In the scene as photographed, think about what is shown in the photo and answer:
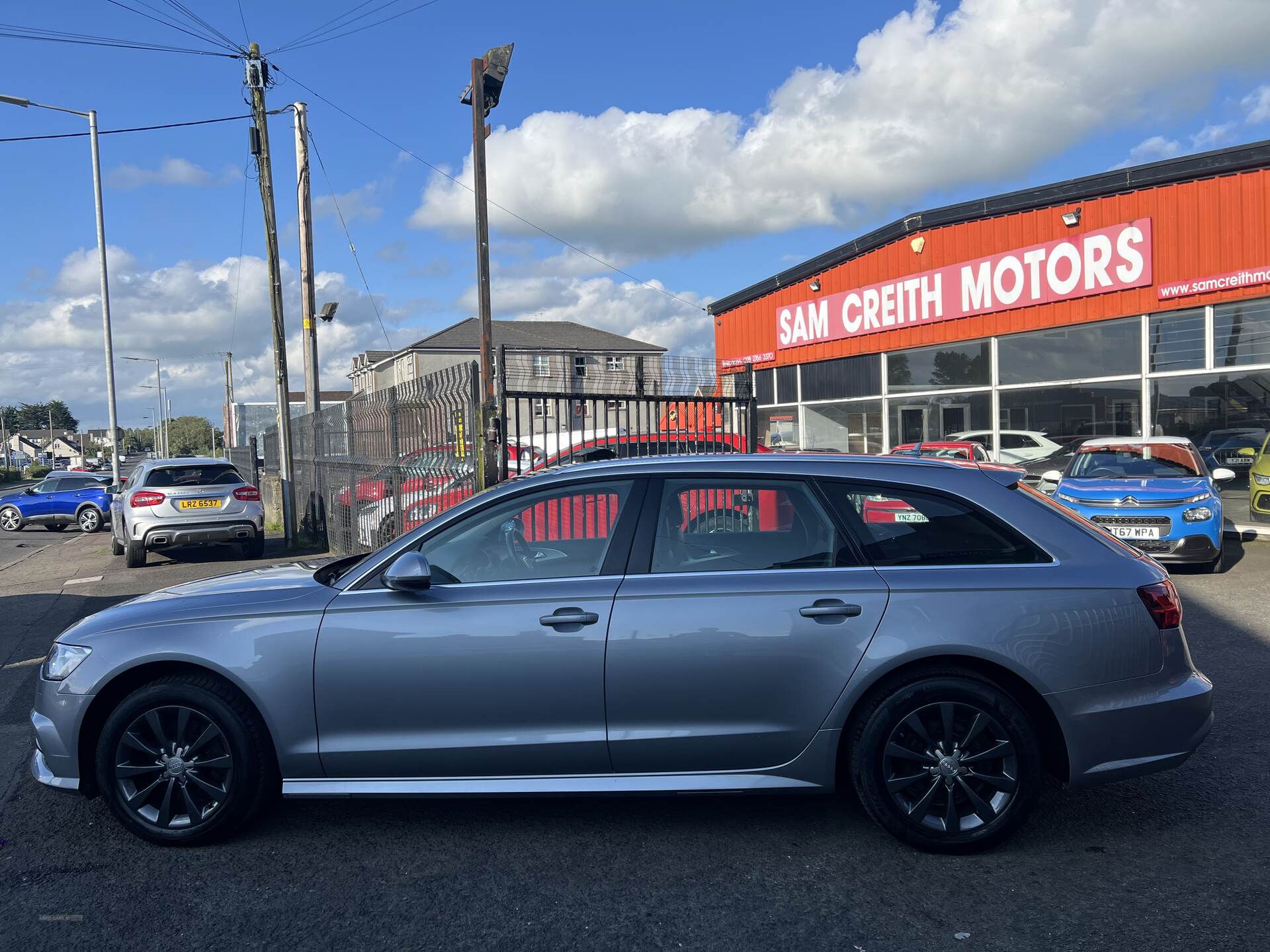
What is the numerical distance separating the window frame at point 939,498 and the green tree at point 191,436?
133934 millimetres

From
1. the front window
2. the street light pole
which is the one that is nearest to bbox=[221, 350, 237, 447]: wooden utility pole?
the street light pole

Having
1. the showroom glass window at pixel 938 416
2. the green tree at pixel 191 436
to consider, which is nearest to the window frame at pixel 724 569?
the showroom glass window at pixel 938 416

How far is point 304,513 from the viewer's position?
698 inches

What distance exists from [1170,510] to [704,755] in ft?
30.2

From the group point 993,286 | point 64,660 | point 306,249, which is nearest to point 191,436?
point 306,249

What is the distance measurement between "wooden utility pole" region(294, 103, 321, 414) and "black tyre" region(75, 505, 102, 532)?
8.70 meters

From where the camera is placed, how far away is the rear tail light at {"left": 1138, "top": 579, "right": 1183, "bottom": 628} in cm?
378

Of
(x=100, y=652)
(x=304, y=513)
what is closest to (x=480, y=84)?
(x=304, y=513)

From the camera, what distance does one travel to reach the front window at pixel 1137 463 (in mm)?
11727

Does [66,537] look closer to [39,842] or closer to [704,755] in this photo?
[39,842]

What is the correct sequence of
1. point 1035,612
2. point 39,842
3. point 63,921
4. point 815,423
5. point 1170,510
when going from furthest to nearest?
1. point 815,423
2. point 1170,510
3. point 39,842
4. point 1035,612
5. point 63,921

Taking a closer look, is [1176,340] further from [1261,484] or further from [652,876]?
[652,876]

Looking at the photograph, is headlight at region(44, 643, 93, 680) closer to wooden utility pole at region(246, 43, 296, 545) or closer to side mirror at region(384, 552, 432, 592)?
side mirror at region(384, 552, 432, 592)

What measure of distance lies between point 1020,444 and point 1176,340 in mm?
3131
